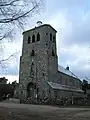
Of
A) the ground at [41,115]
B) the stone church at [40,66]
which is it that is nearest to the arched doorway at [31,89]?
the stone church at [40,66]

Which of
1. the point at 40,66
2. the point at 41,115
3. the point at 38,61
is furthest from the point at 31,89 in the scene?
the point at 41,115

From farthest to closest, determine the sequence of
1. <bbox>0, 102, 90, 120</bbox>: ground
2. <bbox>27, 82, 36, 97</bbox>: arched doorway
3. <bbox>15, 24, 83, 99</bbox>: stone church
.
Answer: <bbox>27, 82, 36, 97</bbox>: arched doorway → <bbox>15, 24, 83, 99</bbox>: stone church → <bbox>0, 102, 90, 120</bbox>: ground

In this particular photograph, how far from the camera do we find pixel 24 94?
4181cm

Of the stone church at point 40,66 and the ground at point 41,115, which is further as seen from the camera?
the stone church at point 40,66

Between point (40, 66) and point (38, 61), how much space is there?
153 centimetres

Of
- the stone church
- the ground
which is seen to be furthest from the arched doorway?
the ground

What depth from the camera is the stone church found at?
39.3 metres

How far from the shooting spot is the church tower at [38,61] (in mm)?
39938

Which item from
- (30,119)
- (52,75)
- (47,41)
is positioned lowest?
(30,119)

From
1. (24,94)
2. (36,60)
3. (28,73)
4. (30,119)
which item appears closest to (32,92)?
(24,94)

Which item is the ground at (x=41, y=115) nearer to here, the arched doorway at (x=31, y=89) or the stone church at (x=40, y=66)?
the stone church at (x=40, y=66)

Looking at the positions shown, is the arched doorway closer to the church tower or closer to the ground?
the church tower

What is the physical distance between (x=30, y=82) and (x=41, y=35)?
12.0 metres

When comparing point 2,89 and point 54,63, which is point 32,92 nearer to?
point 54,63
